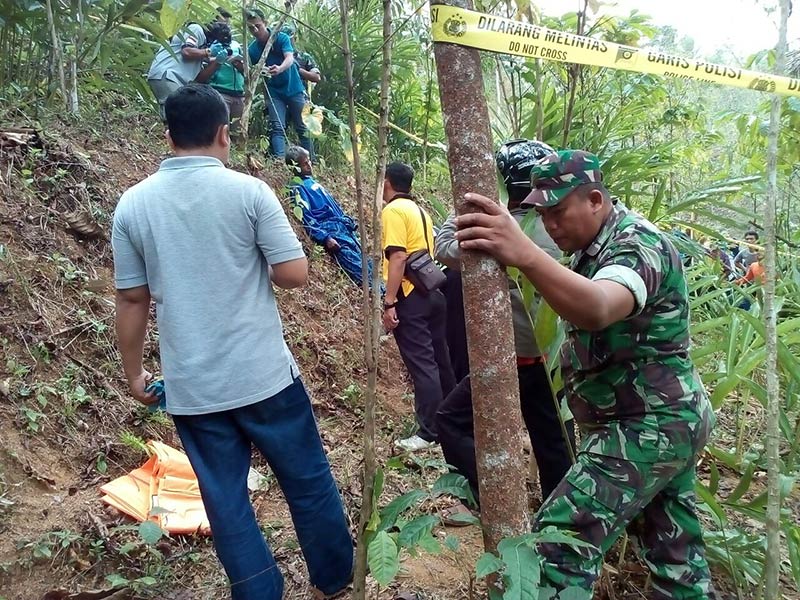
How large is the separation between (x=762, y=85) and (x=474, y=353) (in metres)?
1.20

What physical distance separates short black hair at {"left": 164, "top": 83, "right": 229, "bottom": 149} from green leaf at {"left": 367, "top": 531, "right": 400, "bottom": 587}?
50.4 inches

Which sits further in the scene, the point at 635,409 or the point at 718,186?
the point at 718,186

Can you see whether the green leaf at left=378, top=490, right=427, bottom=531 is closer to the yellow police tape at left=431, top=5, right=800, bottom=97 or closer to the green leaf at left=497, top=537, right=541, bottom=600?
the green leaf at left=497, top=537, right=541, bottom=600

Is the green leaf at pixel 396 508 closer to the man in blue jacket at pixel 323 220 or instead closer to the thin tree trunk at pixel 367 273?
the thin tree trunk at pixel 367 273

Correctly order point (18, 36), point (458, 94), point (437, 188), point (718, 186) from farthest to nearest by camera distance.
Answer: point (437, 188), point (18, 36), point (718, 186), point (458, 94)

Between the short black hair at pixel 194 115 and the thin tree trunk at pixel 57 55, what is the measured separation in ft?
10.4

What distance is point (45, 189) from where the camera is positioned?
3986mm

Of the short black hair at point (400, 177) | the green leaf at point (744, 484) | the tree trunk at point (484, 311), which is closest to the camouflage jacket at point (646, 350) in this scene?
the tree trunk at point (484, 311)

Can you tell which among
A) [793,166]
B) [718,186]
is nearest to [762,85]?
[718,186]

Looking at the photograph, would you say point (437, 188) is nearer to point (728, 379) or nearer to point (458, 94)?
point (728, 379)

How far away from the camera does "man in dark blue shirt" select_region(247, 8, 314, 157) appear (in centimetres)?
565

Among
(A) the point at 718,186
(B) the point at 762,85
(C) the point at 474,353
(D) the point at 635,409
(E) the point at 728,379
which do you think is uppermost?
(B) the point at 762,85

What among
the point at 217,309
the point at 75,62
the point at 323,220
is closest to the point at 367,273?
the point at 217,309

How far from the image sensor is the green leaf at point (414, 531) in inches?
54.9
